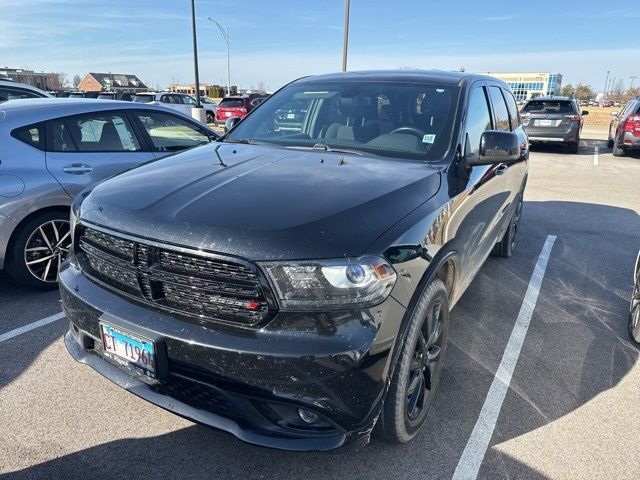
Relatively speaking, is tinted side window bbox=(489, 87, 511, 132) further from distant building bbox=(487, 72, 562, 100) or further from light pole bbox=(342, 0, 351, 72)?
distant building bbox=(487, 72, 562, 100)

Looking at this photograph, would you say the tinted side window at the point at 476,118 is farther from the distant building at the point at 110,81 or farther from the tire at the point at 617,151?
the distant building at the point at 110,81

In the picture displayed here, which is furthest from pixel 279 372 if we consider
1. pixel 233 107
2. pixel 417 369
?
pixel 233 107

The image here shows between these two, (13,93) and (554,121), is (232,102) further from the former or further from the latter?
(13,93)

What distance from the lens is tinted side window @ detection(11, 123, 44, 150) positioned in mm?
3991

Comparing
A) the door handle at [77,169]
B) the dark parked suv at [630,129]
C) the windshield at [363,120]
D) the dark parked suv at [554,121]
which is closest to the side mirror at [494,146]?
the windshield at [363,120]

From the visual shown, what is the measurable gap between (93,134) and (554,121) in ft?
46.1

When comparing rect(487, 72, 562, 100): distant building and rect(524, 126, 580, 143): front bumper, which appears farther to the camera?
rect(487, 72, 562, 100): distant building

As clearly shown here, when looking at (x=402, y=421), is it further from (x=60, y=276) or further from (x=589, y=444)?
(x=60, y=276)

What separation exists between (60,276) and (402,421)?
194cm

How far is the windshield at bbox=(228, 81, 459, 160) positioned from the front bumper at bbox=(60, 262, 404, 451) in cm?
139

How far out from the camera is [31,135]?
4062 millimetres

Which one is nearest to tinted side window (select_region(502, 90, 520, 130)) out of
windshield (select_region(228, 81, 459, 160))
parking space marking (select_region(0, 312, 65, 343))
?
windshield (select_region(228, 81, 459, 160))

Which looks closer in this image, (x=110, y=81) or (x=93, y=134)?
(x=93, y=134)

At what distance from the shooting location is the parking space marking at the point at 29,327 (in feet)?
11.5
